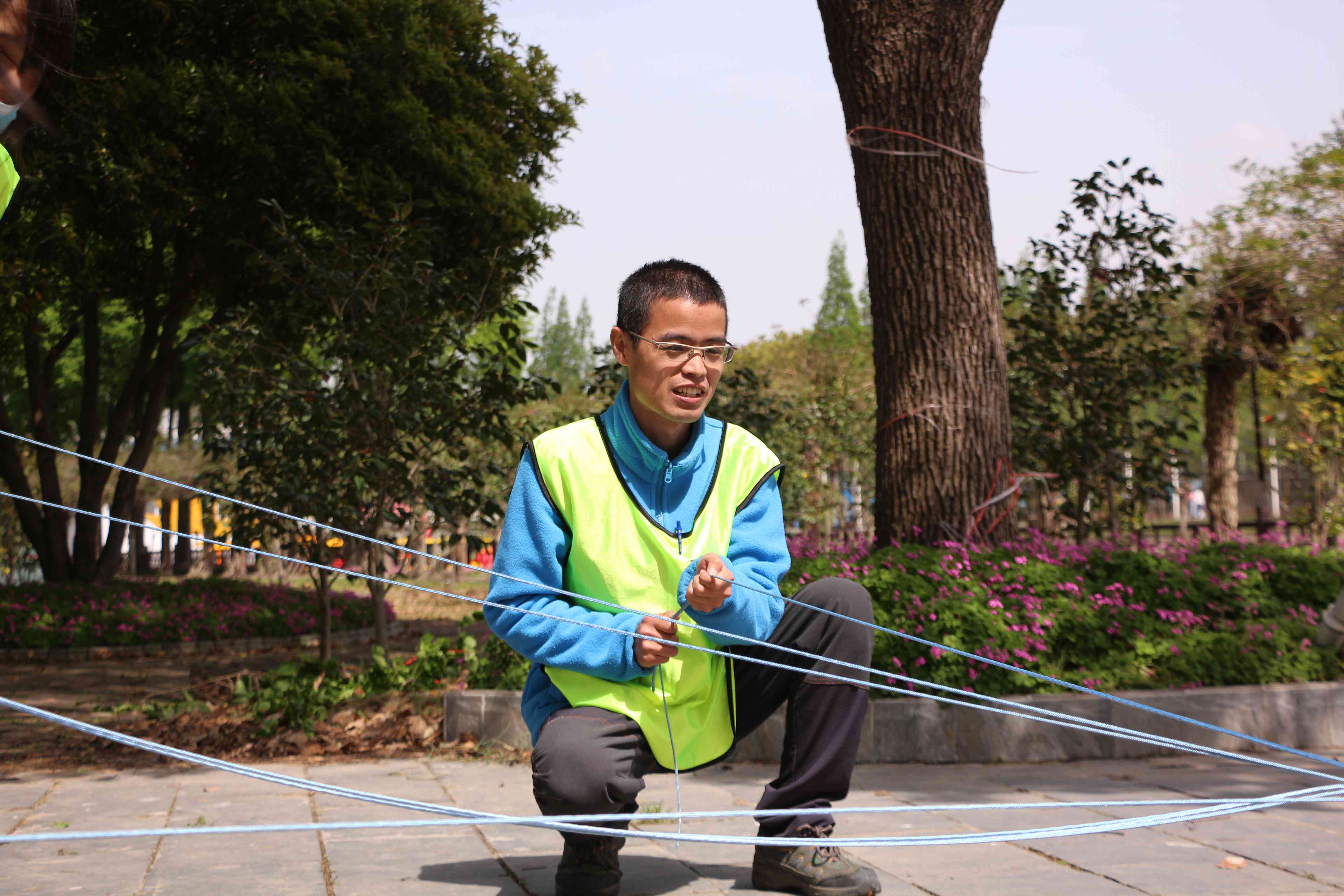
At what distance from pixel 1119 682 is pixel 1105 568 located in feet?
2.94

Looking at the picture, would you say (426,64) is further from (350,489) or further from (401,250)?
(350,489)

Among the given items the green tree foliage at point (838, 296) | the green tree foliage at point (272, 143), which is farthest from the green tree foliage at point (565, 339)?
the green tree foliage at point (272, 143)

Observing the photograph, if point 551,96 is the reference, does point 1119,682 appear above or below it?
below

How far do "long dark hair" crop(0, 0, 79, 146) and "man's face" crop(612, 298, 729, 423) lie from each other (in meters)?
1.30

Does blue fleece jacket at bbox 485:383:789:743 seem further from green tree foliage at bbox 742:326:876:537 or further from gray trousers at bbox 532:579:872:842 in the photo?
green tree foliage at bbox 742:326:876:537

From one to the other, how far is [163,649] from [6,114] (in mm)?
10795

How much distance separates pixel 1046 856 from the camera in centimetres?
315

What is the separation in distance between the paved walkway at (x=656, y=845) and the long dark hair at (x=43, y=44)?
1.93 meters

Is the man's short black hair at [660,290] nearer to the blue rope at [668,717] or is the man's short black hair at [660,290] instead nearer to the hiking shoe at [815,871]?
the blue rope at [668,717]

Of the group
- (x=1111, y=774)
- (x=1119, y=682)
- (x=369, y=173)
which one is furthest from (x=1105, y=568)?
(x=369, y=173)

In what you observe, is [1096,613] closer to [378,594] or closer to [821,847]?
[821,847]

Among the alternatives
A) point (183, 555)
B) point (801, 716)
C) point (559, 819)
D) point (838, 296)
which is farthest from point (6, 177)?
point (838, 296)

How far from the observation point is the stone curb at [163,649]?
10.7m

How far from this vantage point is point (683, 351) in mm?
2691
